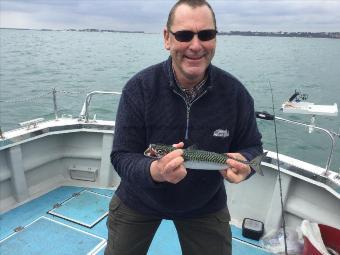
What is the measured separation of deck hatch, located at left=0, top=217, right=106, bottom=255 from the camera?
15.2 feet

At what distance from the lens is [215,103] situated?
2693 millimetres

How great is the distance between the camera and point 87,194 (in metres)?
6.16

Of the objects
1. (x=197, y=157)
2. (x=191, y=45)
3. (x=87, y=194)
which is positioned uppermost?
(x=191, y=45)

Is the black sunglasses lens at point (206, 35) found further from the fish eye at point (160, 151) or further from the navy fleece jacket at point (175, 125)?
the fish eye at point (160, 151)

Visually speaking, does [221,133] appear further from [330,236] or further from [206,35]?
[330,236]

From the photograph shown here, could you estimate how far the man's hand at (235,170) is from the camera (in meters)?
2.48

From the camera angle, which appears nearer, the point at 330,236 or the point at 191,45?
the point at 191,45

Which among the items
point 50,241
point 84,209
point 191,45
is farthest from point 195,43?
point 84,209

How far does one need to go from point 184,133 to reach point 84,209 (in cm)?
359

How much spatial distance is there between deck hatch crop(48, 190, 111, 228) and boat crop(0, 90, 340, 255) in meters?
0.02

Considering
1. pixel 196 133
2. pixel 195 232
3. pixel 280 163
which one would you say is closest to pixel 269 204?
pixel 280 163

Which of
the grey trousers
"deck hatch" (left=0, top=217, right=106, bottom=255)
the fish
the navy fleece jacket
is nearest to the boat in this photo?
"deck hatch" (left=0, top=217, right=106, bottom=255)

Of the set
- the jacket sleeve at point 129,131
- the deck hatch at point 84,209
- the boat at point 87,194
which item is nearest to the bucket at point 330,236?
the boat at point 87,194

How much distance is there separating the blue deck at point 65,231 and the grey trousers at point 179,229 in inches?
75.5
